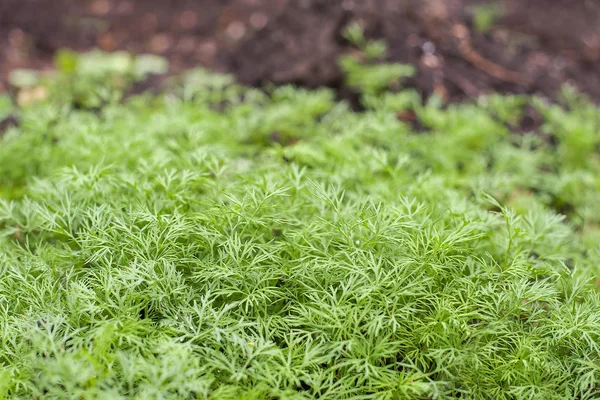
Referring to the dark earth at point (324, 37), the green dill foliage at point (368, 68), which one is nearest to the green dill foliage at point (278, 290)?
the green dill foliage at point (368, 68)

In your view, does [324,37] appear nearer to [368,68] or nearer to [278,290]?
[368,68]

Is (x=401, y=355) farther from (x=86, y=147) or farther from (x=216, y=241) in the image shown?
(x=86, y=147)

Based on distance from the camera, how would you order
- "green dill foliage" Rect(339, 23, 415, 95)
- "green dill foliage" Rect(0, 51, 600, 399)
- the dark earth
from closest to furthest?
"green dill foliage" Rect(0, 51, 600, 399)
"green dill foliage" Rect(339, 23, 415, 95)
the dark earth

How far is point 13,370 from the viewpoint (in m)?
1.76

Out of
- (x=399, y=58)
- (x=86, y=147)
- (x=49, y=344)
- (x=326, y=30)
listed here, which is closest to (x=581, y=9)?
(x=399, y=58)

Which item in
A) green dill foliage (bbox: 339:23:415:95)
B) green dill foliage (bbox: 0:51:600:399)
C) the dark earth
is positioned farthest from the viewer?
the dark earth

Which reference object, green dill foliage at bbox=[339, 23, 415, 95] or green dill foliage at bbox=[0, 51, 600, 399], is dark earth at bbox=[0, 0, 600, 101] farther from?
green dill foliage at bbox=[0, 51, 600, 399]

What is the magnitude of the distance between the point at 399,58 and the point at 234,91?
4.45 ft

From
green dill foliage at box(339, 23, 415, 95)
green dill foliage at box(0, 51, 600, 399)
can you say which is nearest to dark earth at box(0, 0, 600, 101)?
green dill foliage at box(339, 23, 415, 95)

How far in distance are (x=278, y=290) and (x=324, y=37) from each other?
2935mm

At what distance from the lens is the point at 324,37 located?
4.42 m

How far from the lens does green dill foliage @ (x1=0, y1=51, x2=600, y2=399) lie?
1.75 metres

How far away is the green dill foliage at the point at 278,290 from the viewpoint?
69.1 inches

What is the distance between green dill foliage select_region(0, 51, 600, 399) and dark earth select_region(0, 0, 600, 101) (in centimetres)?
194
